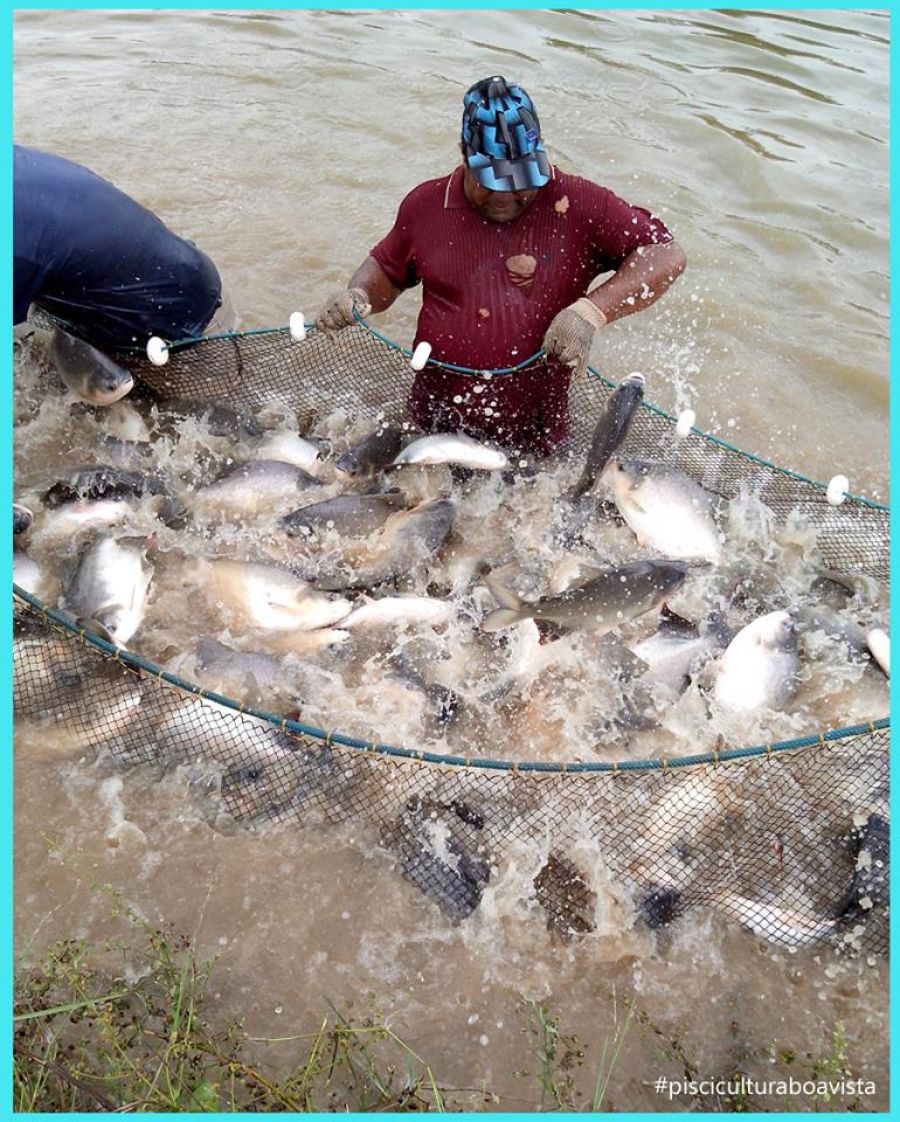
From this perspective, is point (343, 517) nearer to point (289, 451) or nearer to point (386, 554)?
point (386, 554)

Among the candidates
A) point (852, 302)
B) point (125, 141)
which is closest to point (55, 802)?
point (852, 302)

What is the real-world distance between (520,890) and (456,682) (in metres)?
0.91

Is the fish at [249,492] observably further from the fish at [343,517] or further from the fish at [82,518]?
the fish at [82,518]

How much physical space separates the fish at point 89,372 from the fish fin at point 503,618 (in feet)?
8.22

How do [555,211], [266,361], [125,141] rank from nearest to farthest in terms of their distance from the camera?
[555,211], [266,361], [125,141]

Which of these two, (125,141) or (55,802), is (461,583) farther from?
(125,141)

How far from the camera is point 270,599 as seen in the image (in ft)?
12.8

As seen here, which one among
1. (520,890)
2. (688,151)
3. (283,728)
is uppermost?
(688,151)

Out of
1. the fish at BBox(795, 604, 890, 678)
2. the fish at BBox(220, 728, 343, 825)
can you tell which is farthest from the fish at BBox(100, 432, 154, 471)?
the fish at BBox(795, 604, 890, 678)

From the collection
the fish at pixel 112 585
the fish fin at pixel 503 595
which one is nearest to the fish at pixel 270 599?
the fish at pixel 112 585

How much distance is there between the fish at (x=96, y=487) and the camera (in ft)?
13.9

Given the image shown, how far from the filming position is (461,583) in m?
3.98

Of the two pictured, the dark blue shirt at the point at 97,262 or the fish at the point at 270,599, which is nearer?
the fish at the point at 270,599

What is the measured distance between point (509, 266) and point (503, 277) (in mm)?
58
